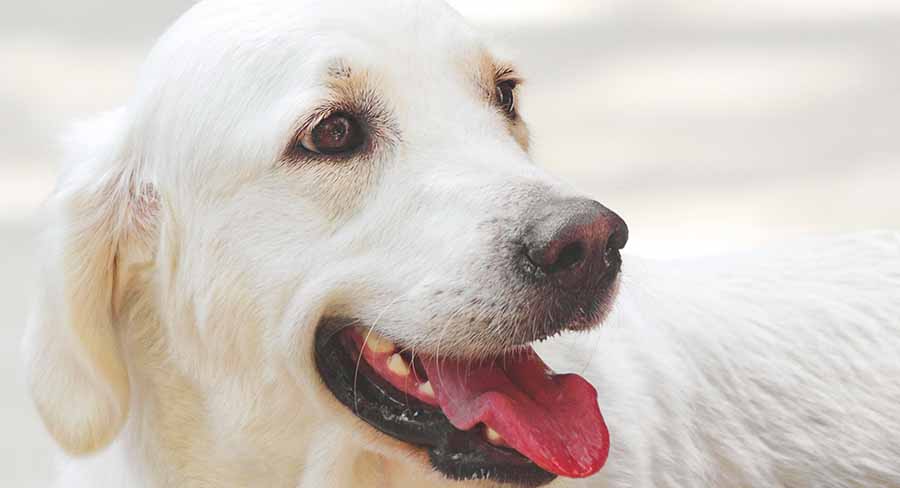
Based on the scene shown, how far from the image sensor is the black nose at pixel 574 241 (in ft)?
7.25

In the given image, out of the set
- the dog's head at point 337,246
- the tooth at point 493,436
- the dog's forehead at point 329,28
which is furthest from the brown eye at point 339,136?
the tooth at point 493,436

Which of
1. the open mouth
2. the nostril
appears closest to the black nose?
the nostril

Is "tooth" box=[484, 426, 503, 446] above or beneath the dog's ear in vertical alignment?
above

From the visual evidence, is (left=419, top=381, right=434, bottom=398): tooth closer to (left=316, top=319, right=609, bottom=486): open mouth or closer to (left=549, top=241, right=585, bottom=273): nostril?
(left=316, top=319, right=609, bottom=486): open mouth

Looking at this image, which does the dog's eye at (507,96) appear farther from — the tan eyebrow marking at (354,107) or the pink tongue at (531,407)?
the pink tongue at (531,407)

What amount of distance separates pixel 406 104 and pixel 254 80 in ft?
0.85

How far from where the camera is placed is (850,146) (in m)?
5.89

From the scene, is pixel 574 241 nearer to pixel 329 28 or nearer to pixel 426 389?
pixel 426 389

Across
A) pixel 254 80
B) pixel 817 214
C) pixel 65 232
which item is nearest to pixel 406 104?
pixel 254 80

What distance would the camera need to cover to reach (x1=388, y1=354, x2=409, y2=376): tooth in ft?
8.13

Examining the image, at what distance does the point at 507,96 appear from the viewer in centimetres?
273

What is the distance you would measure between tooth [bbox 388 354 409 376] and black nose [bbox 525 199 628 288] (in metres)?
0.33

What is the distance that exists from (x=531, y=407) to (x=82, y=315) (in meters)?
0.78

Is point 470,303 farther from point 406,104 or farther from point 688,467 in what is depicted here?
point 688,467
